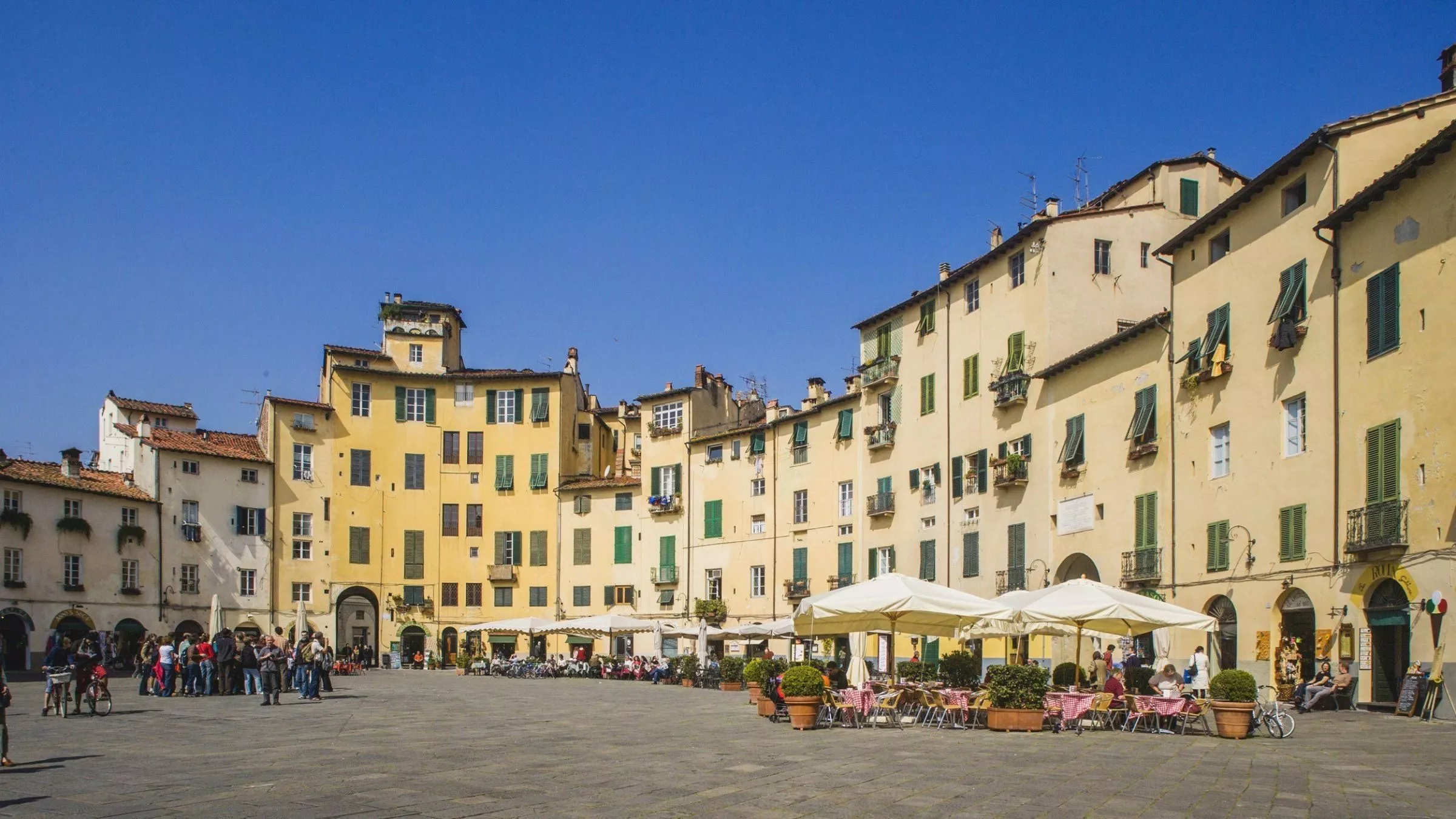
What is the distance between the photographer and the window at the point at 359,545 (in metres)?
67.7

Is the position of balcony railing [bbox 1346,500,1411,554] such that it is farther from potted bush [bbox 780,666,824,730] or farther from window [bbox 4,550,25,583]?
window [bbox 4,550,25,583]

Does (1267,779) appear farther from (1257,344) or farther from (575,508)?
(575,508)

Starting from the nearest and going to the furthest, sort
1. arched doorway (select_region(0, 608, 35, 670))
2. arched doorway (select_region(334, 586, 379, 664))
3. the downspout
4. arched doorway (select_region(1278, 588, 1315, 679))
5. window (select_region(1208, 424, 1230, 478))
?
the downspout → arched doorway (select_region(1278, 588, 1315, 679)) → window (select_region(1208, 424, 1230, 478)) → arched doorway (select_region(0, 608, 35, 670)) → arched doorway (select_region(334, 586, 379, 664))

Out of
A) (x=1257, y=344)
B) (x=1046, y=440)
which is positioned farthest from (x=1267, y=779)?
(x=1046, y=440)

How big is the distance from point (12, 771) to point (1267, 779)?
1514 cm

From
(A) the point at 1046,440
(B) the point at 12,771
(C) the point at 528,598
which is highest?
(A) the point at 1046,440

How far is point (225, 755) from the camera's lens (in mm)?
18484

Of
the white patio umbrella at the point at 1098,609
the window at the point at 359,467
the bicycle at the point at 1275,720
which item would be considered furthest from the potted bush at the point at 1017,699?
the window at the point at 359,467

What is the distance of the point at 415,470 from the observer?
69.6m

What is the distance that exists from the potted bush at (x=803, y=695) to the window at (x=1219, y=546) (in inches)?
535

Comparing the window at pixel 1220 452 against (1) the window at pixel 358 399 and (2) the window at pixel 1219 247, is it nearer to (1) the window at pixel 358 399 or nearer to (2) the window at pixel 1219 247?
(2) the window at pixel 1219 247

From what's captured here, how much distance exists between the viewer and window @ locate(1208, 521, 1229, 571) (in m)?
32.2

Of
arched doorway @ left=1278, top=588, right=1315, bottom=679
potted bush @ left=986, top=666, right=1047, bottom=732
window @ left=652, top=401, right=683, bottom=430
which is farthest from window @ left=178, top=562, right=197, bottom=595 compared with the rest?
arched doorway @ left=1278, top=588, right=1315, bottom=679

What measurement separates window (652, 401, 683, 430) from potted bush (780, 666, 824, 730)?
1719 inches
